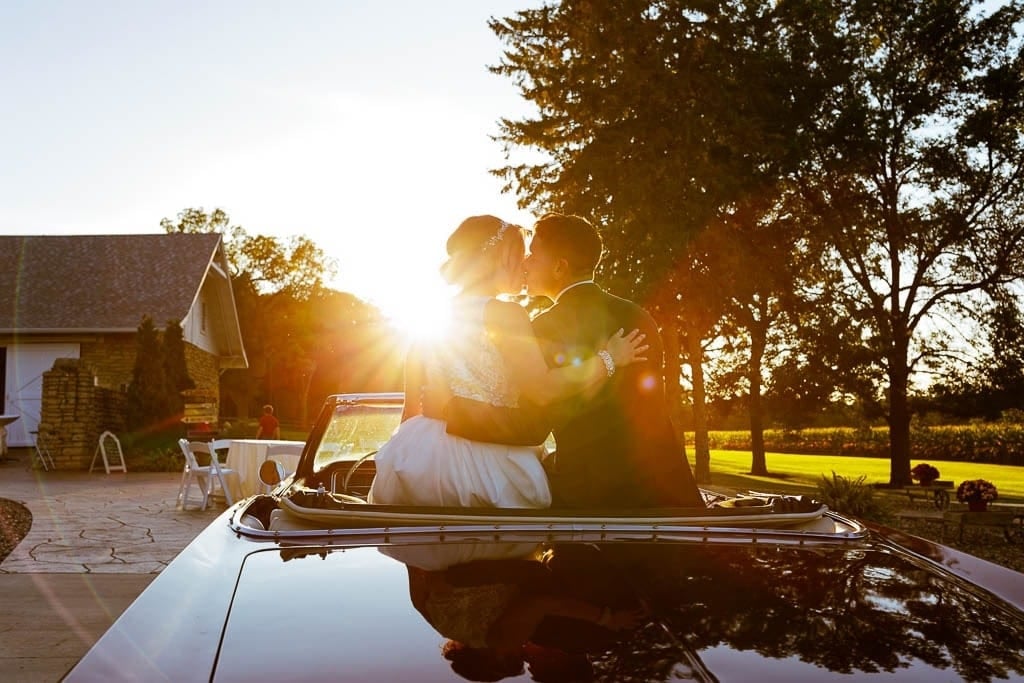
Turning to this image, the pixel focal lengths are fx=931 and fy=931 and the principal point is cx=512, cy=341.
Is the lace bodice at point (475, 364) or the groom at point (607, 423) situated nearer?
the lace bodice at point (475, 364)

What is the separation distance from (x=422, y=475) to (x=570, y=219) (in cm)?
114

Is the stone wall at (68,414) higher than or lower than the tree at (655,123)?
lower

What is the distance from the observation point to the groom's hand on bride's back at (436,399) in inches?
118

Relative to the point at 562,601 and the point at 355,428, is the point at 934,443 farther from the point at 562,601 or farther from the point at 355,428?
the point at 562,601

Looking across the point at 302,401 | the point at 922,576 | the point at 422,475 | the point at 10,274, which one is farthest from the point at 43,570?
the point at 302,401

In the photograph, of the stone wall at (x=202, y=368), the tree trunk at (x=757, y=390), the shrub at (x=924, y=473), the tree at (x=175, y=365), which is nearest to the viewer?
the shrub at (x=924, y=473)

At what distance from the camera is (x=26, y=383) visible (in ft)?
89.4

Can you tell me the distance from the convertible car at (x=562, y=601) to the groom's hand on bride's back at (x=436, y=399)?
45 centimetres

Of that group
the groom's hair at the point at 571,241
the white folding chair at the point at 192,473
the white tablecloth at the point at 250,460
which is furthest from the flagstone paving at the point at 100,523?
the groom's hair at the point at 571,241

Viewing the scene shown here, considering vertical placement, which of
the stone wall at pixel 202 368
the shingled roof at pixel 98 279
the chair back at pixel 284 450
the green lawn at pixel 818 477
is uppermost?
the shingled roof at pixel 98 279

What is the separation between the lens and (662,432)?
3.31 metres

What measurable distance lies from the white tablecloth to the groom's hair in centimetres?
987

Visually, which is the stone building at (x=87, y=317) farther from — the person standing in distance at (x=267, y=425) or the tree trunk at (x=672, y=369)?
the tree trunk at (x=672, y=369)

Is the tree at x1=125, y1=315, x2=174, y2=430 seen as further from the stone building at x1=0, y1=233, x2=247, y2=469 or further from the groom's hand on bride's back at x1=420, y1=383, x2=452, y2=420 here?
the groom's hand on bride's back at x1=420, y1=383, x2=452, y2=420
